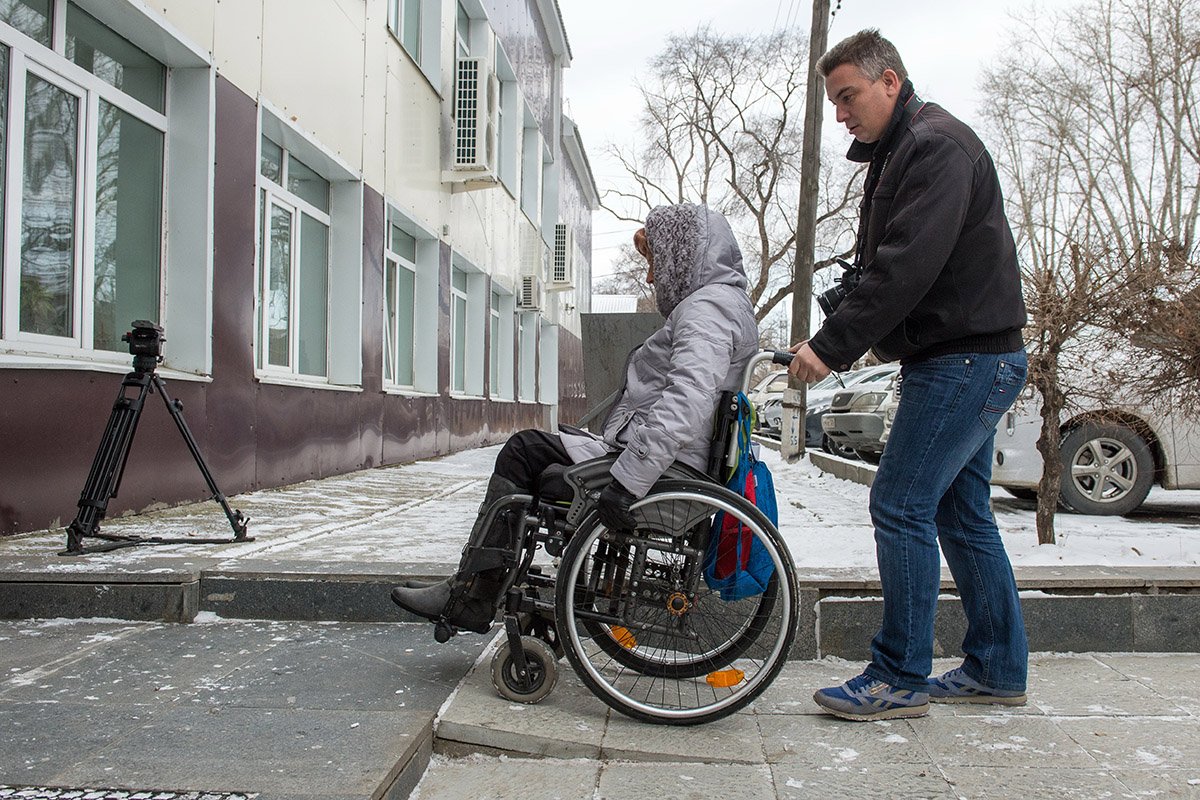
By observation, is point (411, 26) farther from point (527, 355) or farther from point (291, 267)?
point (527, 355)

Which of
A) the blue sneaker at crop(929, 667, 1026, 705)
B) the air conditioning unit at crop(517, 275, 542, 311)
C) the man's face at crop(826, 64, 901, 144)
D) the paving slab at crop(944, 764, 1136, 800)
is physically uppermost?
the air conditioning unit at crop(517, 275, 542, 311)

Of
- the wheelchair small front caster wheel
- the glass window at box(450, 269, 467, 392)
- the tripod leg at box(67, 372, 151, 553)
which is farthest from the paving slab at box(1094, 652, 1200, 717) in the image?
the glass window at box(450, 269, 467, 392)

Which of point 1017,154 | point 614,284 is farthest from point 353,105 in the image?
point 614,284

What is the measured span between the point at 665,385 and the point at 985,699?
4.82 feet

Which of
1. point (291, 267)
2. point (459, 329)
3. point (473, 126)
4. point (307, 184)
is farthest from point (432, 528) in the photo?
point (459, 329)

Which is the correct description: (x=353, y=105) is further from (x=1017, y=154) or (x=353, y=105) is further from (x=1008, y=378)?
(x=1017, y=154)

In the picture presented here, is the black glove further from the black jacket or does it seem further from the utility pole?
the utility pole

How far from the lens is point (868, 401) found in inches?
533

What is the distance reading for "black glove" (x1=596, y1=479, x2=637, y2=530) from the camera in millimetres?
3012

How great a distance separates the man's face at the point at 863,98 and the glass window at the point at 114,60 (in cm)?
461

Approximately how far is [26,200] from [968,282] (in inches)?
188

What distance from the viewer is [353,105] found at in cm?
1007

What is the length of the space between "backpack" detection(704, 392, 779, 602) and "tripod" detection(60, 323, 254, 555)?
2804 millimetres

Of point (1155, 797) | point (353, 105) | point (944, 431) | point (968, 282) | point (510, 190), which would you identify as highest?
point (510, 190)
